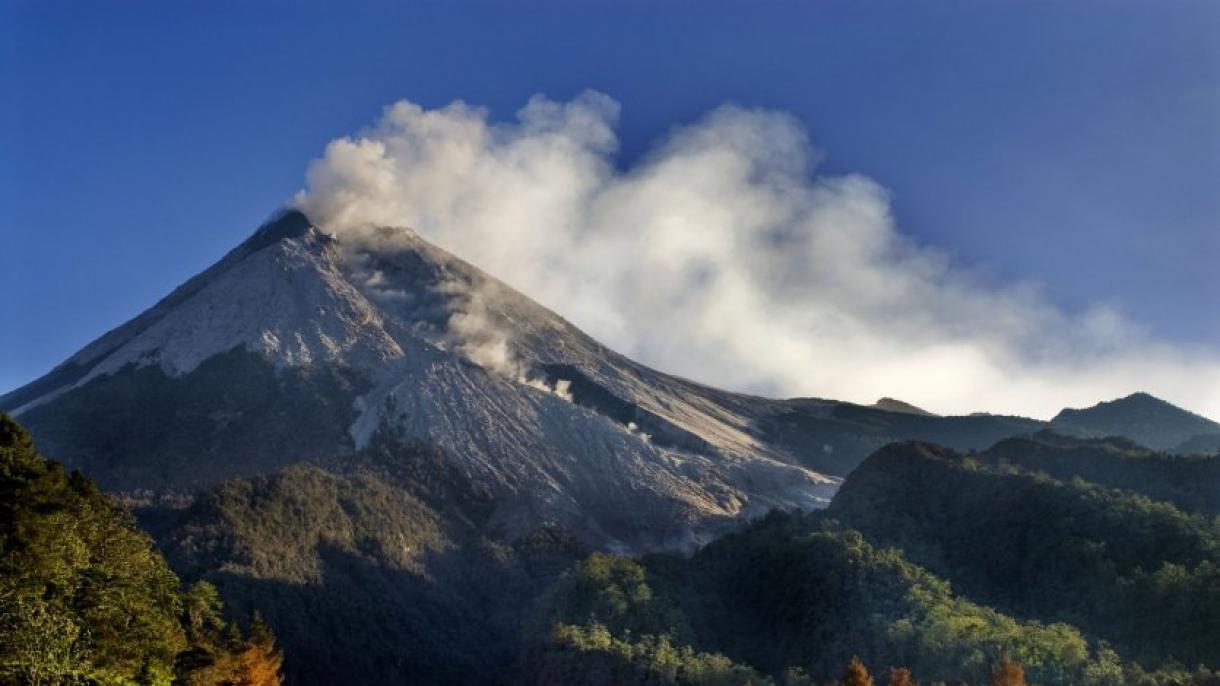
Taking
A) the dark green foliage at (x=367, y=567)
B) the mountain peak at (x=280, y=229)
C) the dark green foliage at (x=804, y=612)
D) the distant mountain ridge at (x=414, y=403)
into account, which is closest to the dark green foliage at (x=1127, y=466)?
the dark green foliage at (x=804, y=612)

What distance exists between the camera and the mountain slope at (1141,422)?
15025 centimetres

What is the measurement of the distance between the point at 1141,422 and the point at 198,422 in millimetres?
137529

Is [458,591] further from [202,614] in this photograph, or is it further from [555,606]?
[202,614]

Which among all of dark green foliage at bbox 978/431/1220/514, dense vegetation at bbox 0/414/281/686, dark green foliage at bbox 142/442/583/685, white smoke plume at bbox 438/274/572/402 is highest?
white smoke plume at bbox 438/274/572/402

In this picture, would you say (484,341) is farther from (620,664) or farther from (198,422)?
(620,664)

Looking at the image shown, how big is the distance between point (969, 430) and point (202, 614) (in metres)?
153

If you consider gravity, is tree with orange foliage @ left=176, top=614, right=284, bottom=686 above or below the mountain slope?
below

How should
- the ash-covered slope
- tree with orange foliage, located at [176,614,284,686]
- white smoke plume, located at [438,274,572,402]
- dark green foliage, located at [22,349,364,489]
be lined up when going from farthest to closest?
white smoke plume, located at [438,274,572,402]
the ash-covered slope
dark green foliage, located at [22,349,364,489]
tree with orange foliage, located at [176,614,284,686]

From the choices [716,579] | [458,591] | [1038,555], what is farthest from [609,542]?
[1038,555]

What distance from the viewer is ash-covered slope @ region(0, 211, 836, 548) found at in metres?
104

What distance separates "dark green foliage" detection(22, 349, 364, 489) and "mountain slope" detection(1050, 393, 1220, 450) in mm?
112041

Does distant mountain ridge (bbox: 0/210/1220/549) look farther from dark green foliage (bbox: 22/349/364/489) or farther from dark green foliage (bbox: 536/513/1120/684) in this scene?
dark green foliage (bbox: 536/513/1120/684)

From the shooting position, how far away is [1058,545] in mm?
67375

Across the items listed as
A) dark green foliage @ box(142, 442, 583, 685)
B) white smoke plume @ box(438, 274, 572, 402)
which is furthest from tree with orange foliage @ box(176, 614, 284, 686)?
white smoke plume @ box(438, 274, 572, 402)
